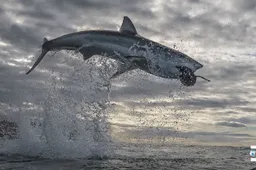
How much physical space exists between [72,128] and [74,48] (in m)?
8.53

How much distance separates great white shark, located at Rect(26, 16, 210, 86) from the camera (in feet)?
38.3

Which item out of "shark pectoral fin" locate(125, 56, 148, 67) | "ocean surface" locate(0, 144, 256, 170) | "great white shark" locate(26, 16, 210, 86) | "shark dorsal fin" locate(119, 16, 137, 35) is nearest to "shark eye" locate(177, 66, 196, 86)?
"great white shark" locate(26, 16, 210, 86)

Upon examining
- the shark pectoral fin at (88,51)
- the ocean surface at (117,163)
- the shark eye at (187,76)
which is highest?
the shark pectoral fin at (88,51)

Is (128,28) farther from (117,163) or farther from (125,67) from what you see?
(117,163)

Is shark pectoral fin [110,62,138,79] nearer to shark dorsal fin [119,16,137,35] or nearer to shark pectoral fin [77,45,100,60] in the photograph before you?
shark pectoral fin [77,45,100,60]

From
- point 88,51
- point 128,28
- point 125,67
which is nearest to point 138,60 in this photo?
point 125,67

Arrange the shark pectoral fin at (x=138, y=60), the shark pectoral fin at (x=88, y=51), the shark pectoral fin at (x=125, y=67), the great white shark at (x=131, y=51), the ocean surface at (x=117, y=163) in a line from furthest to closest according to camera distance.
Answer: the ocean surface at (x=117, y=163)
the shark pectoral fin at (x=88, y=51)
the shark pectoral fin at (x=125, y=67)
the shark pectoral fin at (x=138, y=60)
the great white shark at (x=131, y=51)

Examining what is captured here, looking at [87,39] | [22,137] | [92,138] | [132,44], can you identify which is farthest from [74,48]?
[22,137]

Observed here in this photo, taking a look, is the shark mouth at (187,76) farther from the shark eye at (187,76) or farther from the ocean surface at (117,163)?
the ocean surface at (117,163)

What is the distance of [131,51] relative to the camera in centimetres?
1234

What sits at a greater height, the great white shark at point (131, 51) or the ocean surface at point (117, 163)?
the great white shark at point (131, 51)

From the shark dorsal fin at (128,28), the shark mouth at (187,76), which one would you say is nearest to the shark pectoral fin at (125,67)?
the shark dorsal fin at (128,28)

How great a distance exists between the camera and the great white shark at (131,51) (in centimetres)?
1166

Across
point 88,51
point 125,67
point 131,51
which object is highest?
point 88,51
